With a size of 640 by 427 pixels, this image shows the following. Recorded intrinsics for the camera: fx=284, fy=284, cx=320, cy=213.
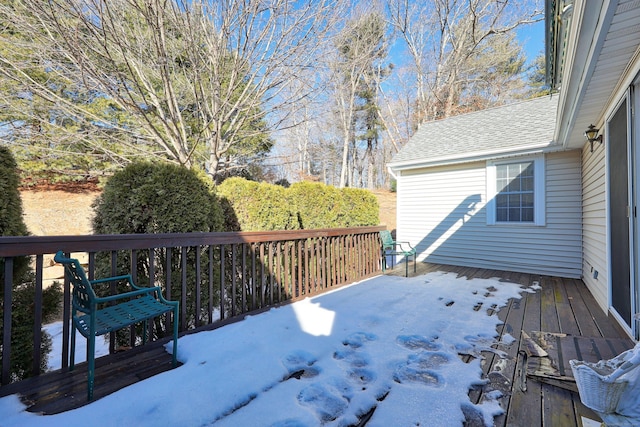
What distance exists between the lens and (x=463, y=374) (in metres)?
1.86

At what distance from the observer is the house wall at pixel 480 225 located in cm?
509

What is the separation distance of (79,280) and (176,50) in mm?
4185

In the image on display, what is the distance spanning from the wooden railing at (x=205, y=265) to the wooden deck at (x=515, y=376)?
7.6 inches

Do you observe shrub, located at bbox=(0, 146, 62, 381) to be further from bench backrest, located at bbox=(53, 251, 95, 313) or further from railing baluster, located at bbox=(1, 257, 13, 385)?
bench backrest, located at bbox=(53, 251, 95, 313)

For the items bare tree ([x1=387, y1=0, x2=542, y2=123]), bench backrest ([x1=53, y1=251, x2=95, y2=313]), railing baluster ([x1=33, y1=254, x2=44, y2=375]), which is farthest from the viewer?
bare tree ([x1=387, y1=0, x2=542, y2=123])

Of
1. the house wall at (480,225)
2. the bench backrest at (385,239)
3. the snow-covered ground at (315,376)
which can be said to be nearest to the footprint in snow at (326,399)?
the snow-covered ground at (315,376)

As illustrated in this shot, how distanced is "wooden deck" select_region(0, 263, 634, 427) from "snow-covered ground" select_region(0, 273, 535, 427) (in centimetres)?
8

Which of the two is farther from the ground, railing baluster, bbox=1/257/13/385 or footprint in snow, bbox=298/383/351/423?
railing baluster, bbox=1/257/13/385

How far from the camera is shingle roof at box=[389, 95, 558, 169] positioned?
551cm

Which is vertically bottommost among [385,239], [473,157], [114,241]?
[385,239]

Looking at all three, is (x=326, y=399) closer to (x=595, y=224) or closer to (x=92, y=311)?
(x=92, y=311)

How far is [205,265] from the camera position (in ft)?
9.80

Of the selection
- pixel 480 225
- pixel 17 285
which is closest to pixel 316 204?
pixel 17 285

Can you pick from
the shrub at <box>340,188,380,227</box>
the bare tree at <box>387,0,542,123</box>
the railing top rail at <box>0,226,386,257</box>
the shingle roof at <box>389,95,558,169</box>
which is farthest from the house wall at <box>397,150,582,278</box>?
the bare tree at <box>387,0,542,123</box>
